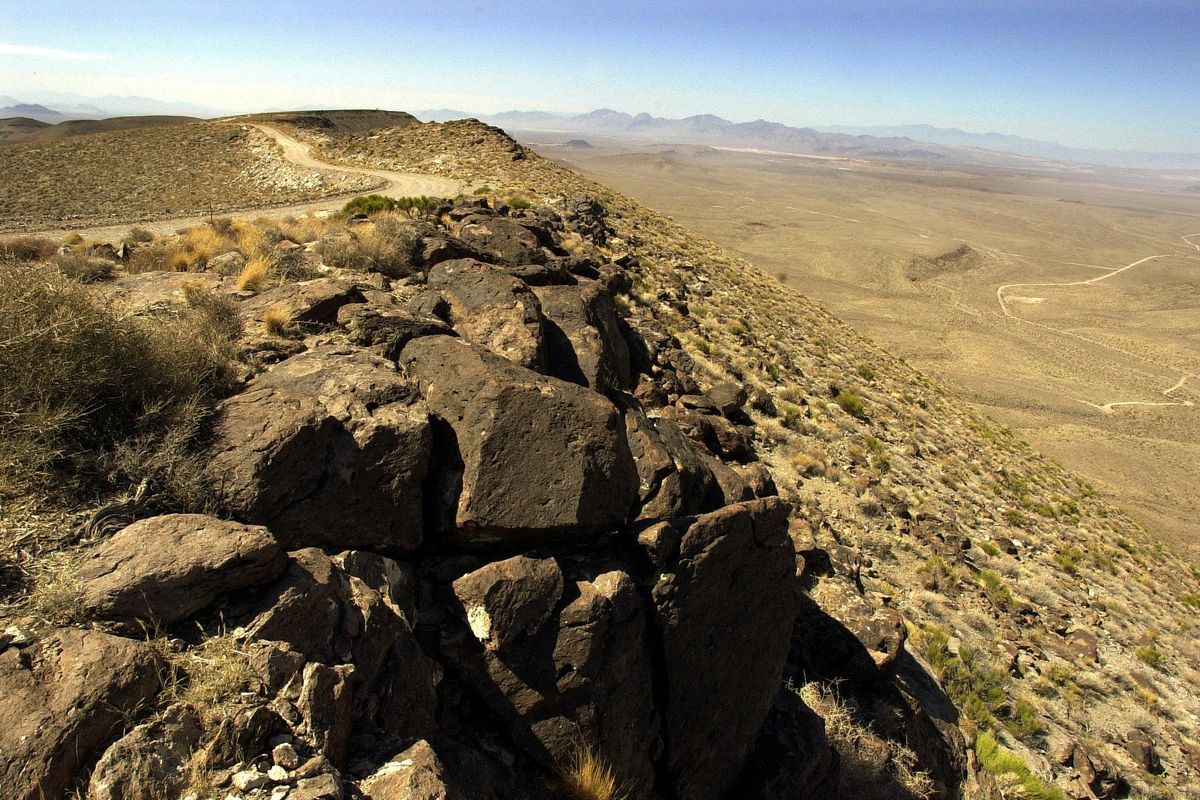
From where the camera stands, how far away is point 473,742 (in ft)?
14.4

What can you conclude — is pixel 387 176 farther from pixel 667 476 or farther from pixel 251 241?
pixel 667 476

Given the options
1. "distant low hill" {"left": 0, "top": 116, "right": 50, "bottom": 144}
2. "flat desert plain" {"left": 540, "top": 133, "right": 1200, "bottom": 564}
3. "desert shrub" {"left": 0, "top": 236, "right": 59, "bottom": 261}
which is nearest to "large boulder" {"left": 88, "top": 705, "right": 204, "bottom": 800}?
"desert shrub" {"left": 0, "top": 236, "right": 59, "bottom": 261}

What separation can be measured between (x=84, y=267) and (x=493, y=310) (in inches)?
258

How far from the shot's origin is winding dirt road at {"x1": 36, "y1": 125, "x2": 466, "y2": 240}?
67.0ft

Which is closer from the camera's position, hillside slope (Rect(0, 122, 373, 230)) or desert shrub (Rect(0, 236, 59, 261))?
desert shrub (Rect(0, 236, 59, 261))

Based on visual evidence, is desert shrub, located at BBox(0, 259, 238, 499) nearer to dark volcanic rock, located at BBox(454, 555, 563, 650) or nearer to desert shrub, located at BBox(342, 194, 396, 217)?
dark volcanic rock, located at BBox(454, 555, 563, 650)

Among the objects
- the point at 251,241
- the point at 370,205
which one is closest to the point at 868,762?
the point at 251,241

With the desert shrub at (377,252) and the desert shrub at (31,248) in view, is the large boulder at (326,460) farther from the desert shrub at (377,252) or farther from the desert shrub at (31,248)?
the desert shrub at (31,248)

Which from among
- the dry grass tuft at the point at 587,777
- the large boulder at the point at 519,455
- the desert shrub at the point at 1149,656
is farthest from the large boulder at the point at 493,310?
the desert shrub at the point at 1149,656

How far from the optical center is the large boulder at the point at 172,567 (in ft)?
11.3

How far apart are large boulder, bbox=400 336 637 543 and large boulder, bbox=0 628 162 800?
2241 mm

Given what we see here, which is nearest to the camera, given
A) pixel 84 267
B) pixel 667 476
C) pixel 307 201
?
pixel 667 476

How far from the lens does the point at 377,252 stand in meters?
9.65

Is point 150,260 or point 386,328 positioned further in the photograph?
point 150,260
